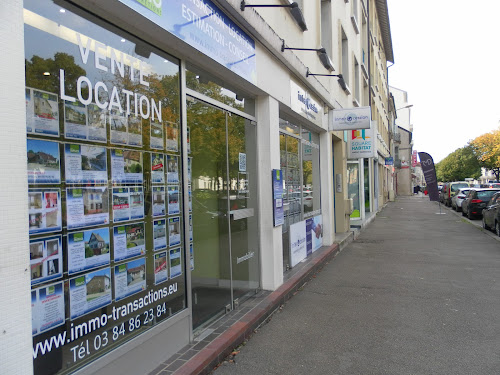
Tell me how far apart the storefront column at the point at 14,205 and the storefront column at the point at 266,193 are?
4053mm

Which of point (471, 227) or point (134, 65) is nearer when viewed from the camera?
point (134, 65)

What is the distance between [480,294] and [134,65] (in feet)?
20.0

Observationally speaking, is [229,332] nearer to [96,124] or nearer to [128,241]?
[128,241]

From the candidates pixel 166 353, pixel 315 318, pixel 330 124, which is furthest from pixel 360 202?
pixel 166 353

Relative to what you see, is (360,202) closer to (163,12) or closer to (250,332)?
(250,332)

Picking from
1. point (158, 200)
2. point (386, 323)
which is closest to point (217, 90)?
point (158, 200)

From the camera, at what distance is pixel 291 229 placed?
7.30 metres

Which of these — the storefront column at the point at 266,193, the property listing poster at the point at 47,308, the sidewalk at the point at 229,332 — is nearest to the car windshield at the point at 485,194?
the sidewalk at the point at 229,332

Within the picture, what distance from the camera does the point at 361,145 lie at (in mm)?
14023

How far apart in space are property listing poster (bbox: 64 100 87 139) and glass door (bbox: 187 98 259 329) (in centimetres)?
152

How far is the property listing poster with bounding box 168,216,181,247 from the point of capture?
152 inches

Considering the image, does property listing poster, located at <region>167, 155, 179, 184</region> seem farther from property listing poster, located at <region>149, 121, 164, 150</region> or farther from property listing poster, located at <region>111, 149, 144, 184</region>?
property listing poster, located at <region>111, 149, 144, 184</region>

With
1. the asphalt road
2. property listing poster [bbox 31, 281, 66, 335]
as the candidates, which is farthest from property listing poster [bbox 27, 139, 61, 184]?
the asphalt road

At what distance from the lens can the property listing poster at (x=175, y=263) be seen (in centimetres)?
385
